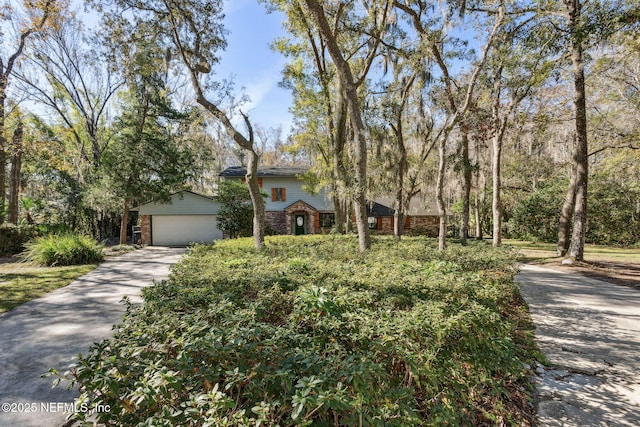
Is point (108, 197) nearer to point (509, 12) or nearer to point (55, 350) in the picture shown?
point (55, 350)

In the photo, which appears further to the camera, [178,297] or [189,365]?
[178,297]

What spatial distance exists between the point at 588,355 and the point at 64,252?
43.6ft

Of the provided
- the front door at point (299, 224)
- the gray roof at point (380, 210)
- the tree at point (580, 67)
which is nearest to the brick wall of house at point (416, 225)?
the gray roof at point (380, 210)

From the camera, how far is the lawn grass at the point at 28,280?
238 inches

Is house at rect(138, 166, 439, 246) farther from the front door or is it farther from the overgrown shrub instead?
the overgrown shrub

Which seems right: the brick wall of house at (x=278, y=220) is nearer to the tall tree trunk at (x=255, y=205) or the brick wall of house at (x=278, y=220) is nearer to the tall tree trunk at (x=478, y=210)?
the tall tree trunk at (x=478, y=210)

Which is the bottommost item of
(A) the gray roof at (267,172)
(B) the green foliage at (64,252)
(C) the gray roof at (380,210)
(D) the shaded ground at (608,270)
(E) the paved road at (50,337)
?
(E) the paved road at (50,337)

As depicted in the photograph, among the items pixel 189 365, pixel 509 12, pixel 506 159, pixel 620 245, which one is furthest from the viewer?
pixel 506 159

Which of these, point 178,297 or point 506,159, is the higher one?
point 506,159

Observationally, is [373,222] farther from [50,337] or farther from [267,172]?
[50,337]

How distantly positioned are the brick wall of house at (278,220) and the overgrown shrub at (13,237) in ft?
37.7

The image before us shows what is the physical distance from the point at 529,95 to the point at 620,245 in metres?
12.0

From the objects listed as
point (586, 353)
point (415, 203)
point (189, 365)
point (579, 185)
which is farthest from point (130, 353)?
point (415, 203)

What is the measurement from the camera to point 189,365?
4.85 ft
